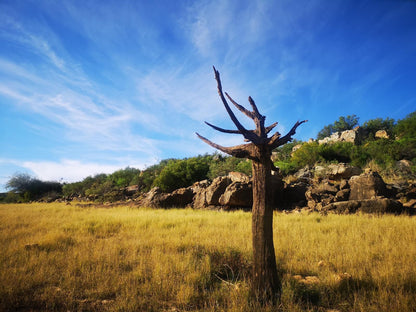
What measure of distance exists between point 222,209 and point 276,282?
425 inches

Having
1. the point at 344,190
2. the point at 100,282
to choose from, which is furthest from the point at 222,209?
the point at 100,282

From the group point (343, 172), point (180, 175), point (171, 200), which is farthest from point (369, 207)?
point (180, 175)

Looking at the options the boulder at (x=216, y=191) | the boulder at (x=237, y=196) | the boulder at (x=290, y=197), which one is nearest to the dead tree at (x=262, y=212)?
the boulder at (x=237, y=196)

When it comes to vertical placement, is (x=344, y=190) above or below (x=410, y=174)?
below

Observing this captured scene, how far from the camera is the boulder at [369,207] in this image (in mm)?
9484

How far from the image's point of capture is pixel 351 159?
2488 centimetres

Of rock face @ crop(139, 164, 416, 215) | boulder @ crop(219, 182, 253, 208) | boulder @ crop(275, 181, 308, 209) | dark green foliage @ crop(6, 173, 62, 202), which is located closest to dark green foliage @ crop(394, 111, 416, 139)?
rock face @ crop(139, 164, 416, 215)

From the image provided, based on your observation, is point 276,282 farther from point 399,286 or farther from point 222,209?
point 222,209

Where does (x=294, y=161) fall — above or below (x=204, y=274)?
above

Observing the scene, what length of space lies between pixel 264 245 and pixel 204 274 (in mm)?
1678

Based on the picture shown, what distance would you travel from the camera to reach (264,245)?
2.99 meters

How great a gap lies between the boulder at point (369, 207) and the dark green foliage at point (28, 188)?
52174 millimetres

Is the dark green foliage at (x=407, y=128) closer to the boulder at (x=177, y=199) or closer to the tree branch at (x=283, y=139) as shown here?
the boulder at (x=177, y=199)

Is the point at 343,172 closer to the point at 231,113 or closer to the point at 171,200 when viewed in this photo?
the point at 171,200
